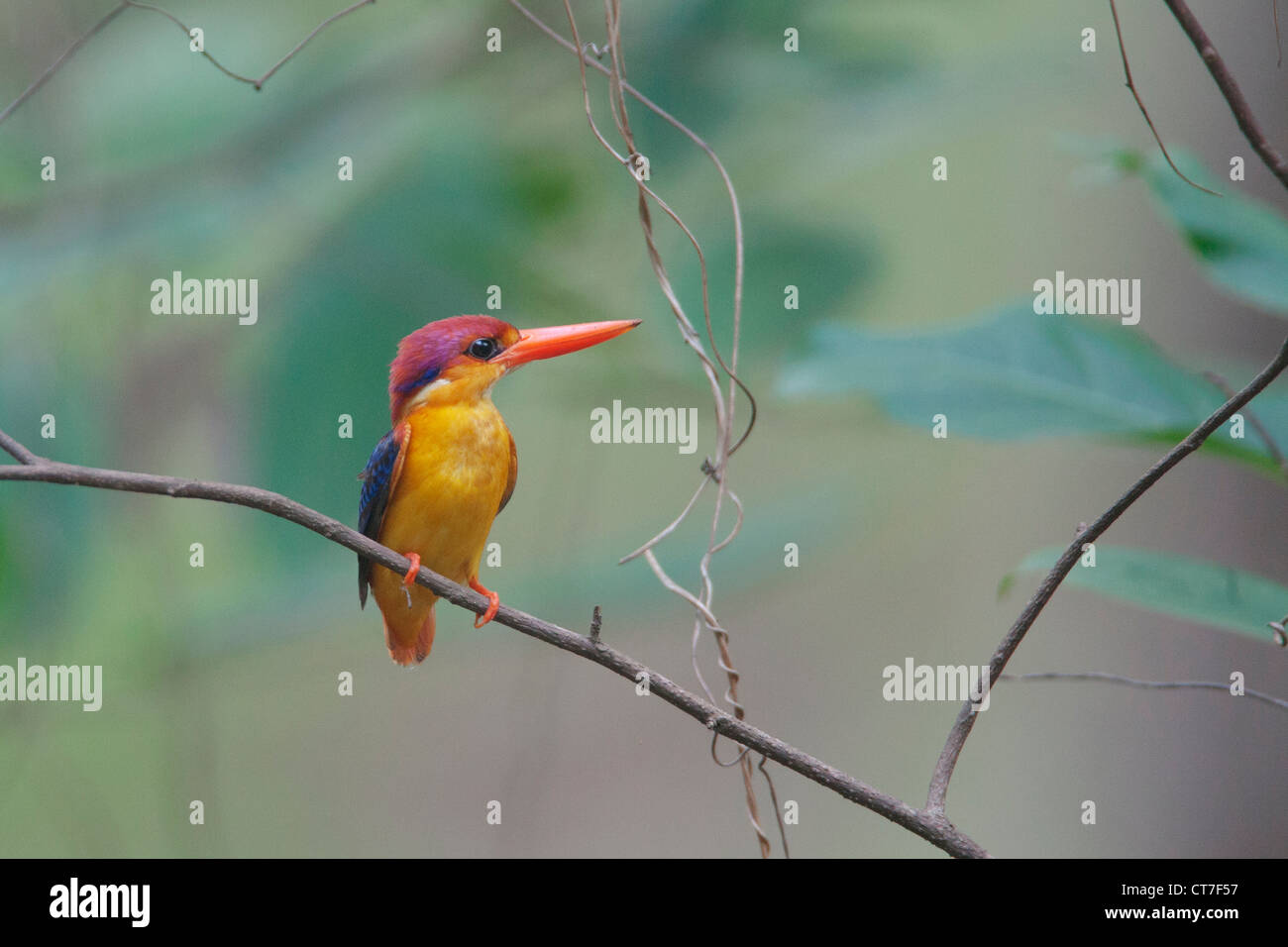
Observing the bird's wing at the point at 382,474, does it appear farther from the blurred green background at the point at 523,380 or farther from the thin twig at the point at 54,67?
the thin twig at the point at 54,67

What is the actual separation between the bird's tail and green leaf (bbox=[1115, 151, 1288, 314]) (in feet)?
3.03

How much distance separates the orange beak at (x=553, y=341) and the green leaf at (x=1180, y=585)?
Result: 0.47 metres

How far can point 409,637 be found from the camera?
28.9 inches

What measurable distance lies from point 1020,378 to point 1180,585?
340 millimetres

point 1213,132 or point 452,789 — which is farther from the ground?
point 1213,132

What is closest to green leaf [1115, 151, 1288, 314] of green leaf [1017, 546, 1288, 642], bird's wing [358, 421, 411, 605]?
green leaf [1017, 546, 1288, 642]

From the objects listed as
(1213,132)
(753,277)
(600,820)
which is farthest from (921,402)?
(600,820)

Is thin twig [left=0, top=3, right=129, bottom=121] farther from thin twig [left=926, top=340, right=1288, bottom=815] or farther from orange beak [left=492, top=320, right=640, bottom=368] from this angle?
thin twig [left=926, top=340, right=1288, bottom=815]

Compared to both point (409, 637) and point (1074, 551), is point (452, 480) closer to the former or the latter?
point (409, 637)

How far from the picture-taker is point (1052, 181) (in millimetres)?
2465

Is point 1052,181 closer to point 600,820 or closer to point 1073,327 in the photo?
point 1073,327

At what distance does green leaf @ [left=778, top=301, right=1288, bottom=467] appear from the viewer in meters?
1.20

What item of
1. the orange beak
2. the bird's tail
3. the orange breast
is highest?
the orange beak

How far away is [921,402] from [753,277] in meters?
0.47
